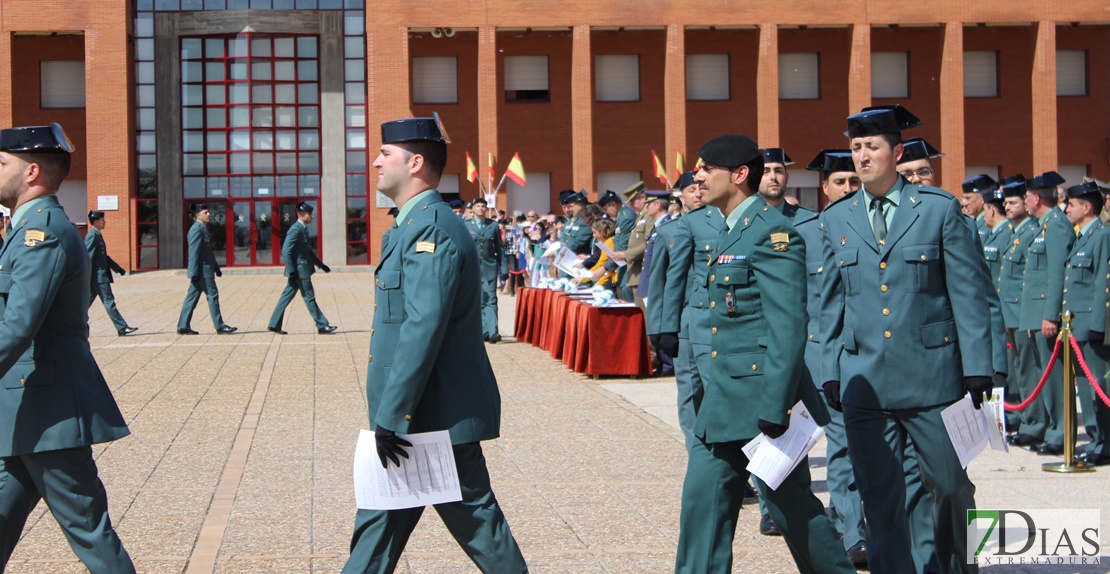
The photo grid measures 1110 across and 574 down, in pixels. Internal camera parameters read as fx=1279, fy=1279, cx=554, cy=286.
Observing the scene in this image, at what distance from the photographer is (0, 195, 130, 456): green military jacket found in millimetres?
4902

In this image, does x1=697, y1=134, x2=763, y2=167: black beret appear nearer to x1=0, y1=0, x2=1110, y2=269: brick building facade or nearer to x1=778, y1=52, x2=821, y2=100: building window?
x1=0, y1=0, x2=1110, y2=269: brick building facade

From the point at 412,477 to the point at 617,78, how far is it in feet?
144

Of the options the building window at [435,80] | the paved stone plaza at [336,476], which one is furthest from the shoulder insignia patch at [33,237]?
the building window at [435,80]

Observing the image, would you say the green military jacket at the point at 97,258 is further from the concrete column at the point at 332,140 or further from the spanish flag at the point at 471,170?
the concrete column at the point at 332,140

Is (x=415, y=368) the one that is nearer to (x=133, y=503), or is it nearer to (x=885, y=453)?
(x=885, y=453)

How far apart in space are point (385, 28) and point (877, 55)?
726 inches

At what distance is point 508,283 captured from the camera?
110 ft

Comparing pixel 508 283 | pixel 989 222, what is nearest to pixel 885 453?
pixel 989 222

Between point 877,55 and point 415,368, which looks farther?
point 877,55

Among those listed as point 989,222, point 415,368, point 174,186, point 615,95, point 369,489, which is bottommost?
point 369,489

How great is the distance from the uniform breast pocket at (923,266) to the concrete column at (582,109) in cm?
4111

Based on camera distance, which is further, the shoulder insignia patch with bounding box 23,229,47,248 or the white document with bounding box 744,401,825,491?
the shoulder insignia patch with bounding box 23,229,47,248

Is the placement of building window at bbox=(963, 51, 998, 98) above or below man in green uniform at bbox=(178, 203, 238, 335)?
above

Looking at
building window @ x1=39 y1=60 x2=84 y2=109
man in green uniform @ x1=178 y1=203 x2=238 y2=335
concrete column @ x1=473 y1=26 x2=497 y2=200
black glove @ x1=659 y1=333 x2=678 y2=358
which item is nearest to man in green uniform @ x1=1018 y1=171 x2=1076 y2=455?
black glove @ x1=659 y1=333 x2=678 y2=358
